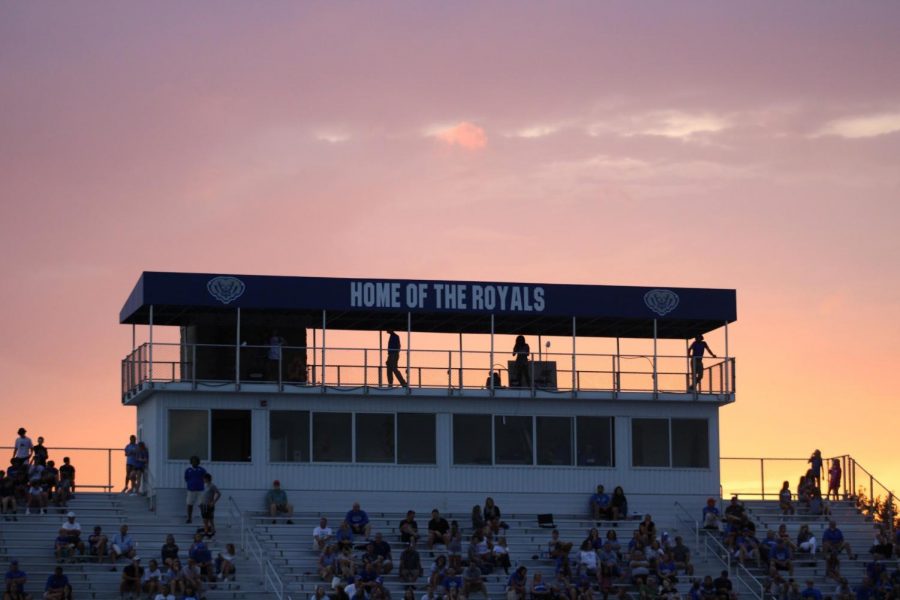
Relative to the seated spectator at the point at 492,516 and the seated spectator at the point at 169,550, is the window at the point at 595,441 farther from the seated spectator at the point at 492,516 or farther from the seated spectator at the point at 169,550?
the seated spectator at the point at 169,550

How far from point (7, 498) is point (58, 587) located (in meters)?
4.72

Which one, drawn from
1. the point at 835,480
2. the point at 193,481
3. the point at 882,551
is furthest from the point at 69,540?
the point at 835,480

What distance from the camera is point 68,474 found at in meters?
46.0

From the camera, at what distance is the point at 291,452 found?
4766 centimetres

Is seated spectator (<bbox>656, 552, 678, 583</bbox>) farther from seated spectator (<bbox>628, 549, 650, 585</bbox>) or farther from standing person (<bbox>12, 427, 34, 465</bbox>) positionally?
standing person (<bbox>12, 427, 34, 465</bbox>)

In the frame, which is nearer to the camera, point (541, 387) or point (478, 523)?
point (478, 523)

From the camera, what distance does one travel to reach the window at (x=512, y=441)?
49031 mm

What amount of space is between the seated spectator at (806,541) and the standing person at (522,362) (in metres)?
7.24

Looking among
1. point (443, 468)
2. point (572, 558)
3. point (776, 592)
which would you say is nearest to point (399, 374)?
point (443, 468)

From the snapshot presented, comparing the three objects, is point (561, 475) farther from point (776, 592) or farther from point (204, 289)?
point (204, 289)

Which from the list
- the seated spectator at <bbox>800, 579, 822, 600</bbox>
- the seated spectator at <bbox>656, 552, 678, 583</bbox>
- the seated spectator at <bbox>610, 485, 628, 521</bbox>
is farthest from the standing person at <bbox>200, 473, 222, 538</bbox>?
the seated spectator at <bbox>800, 579, 822, 600</bbox>

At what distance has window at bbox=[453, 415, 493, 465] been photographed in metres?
48.8

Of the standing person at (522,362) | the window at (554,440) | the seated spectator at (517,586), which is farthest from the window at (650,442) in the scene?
the seated spectator at (517,586)

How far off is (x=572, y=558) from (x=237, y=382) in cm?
860
